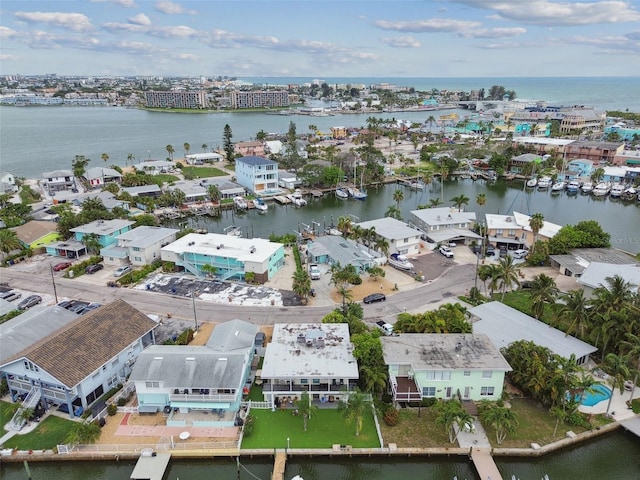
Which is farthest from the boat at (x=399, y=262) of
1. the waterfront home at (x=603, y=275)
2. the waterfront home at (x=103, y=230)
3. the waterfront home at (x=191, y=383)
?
the waterfront home at (x=103, y=230)

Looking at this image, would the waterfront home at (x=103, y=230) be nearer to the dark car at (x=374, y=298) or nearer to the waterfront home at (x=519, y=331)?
the dark car at (x=374, y=298)

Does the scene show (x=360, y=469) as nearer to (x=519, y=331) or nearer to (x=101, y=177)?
(x=519, y=331)

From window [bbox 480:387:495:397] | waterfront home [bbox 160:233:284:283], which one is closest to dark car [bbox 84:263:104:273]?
waterfront home [bbox 160:233:284:283]

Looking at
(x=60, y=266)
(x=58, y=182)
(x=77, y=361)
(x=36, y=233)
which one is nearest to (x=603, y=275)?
(x=77, y=361)

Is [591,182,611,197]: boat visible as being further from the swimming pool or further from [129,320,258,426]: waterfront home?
[129,320,258,426]: waterfront home

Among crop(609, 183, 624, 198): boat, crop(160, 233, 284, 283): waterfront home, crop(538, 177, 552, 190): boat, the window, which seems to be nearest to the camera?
the window

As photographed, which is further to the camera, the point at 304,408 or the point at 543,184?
the point at 543,184

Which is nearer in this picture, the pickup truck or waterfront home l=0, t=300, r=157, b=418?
waterfront home l=0, t=300, r=157, b=418

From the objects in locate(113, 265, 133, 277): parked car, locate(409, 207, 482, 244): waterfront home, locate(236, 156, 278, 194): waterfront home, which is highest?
locate(236, 156, 278, 194): waterfront home
